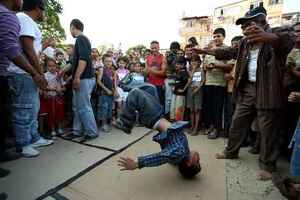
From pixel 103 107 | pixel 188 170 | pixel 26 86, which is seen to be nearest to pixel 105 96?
pixel 103 107

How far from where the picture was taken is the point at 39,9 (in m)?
3.30

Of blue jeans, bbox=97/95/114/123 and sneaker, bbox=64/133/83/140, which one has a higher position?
blue jeans, bbox=97/95/114/123

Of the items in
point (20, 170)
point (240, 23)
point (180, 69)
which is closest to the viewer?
point (20, 170)

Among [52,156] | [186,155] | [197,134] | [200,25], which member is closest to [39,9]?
[52,156]

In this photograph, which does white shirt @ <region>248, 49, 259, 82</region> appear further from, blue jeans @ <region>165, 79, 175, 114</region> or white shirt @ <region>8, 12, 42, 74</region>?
white shirt @ <region>8, 12, 42, 74</region>

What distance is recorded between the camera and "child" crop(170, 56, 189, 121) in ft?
16.3

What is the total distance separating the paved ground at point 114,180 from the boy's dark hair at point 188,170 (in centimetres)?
8

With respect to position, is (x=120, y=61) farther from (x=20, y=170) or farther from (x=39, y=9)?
(x=20, y=170)

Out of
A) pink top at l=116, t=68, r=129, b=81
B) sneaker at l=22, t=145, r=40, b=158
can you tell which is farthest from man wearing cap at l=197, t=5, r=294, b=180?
pink top at l=116, t=68, r=129, b=81

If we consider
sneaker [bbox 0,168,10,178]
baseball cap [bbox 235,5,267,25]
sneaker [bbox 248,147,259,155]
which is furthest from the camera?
sneaker [bbox 248,147,259,155]

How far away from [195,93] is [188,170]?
217 cm

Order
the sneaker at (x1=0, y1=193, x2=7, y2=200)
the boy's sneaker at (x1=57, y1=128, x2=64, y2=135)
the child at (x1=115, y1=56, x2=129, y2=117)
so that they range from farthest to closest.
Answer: the child at (x1=115, y1=56, x2=129, y2=117) < the boy's sneaker at (x1=57, y1=128, x2=64, y2=135) < the sneaker at (x1=0, y1=193, x2=7, y2=200)

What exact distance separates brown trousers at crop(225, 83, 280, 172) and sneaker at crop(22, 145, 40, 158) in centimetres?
243

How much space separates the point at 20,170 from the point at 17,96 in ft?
2.84
